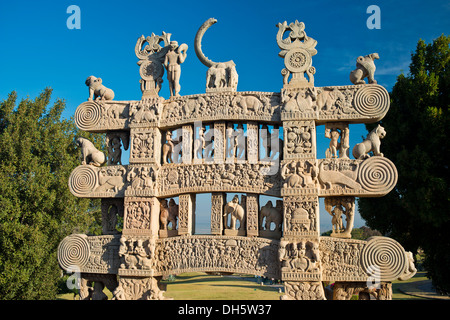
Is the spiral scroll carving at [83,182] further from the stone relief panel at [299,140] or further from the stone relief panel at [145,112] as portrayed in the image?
the stone relief panel at [299,140]

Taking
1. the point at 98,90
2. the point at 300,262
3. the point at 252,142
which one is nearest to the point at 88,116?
the point at 98,90

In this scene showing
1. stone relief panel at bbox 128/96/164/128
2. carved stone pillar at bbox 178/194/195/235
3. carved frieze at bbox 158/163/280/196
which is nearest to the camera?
carved frieze at bbox 158/163/280/196

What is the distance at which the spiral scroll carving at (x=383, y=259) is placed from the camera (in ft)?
21.5

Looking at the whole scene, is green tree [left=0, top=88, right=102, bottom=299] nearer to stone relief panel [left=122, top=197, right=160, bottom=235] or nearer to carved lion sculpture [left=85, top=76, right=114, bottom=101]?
carved lion sculpture [left=85, top=76, right=114, bottom=101]

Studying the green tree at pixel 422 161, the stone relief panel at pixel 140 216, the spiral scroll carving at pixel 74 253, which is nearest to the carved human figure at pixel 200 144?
the stone relief panel at pixel 140 216

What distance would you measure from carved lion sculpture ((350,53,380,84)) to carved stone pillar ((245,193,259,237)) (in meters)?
3.16

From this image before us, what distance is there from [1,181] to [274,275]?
10143 mm

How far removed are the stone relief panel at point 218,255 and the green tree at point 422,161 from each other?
556cm

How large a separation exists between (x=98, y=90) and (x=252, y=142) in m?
3.87

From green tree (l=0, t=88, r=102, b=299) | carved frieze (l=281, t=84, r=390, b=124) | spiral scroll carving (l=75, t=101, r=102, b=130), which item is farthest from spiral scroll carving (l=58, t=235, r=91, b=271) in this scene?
green tree (l=0, t=88, r=102, b=299)

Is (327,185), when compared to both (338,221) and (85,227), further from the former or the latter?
(85,227)

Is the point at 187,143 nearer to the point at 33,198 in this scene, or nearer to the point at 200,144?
the point at 200,144

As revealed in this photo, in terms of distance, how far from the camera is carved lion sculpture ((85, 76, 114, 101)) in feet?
27.8

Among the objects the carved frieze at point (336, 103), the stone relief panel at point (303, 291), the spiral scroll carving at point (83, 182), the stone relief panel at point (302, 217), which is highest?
the carved frieze at point (336, 103)
